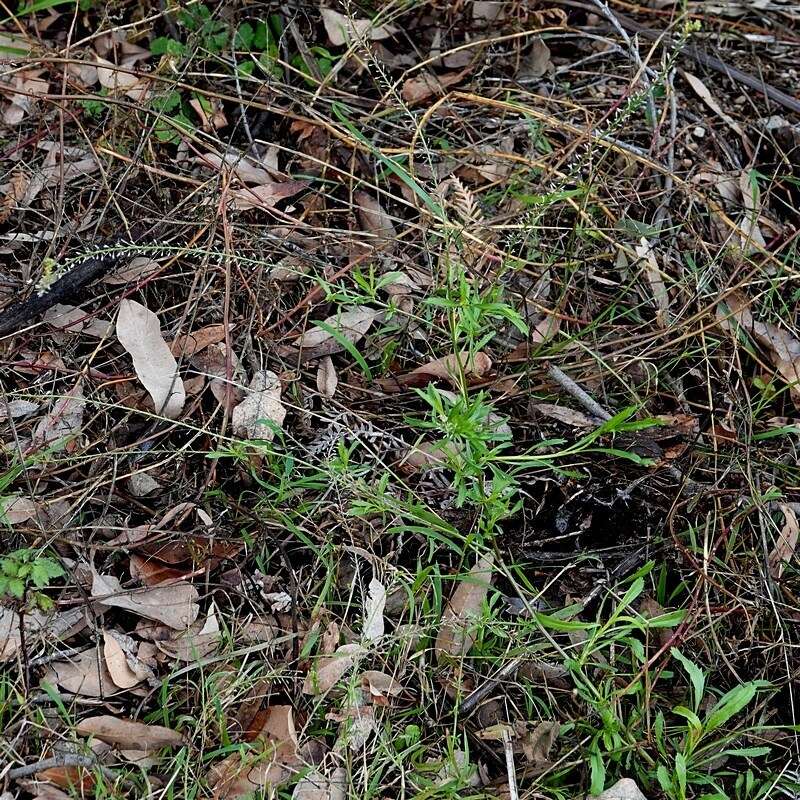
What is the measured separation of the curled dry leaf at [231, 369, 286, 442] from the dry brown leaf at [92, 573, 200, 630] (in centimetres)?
40

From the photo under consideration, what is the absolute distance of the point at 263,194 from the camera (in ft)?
8.27

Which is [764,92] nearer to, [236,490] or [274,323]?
[274,323]

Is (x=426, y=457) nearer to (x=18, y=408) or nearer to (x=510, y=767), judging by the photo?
(x=510, y=767)

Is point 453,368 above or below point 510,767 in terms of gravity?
above

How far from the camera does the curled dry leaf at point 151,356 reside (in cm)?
Result: 220

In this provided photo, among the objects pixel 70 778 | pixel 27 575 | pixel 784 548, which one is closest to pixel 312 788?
pixel 70 778

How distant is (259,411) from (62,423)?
1.61 ft

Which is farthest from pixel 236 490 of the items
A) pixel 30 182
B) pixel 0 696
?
pixel 30 182

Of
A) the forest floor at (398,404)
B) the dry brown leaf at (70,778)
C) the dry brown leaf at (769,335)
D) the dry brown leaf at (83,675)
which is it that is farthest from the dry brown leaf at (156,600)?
the dry brown leaf at (769,335)

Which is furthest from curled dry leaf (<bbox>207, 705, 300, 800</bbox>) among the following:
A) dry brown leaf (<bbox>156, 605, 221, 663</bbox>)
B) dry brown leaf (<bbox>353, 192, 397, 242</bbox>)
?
dry brown leaf (<bbox>353, 192, 397, 242</bbox>)

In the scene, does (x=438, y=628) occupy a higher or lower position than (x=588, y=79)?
lower

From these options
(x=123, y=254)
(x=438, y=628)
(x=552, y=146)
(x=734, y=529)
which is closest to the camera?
(x=438, y=628)

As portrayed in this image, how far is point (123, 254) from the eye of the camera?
2350 millimetres

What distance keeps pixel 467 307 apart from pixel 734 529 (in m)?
0.88
